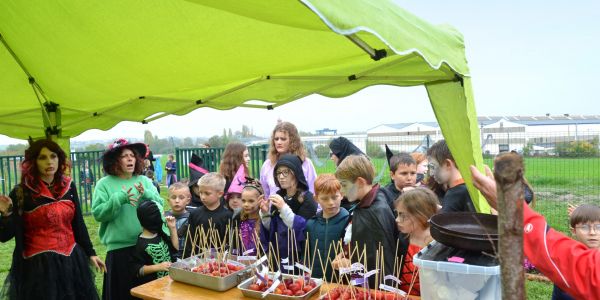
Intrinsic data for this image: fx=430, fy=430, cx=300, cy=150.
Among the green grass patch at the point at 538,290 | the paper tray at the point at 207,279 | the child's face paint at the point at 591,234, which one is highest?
the child's face paint at the point at 591,234

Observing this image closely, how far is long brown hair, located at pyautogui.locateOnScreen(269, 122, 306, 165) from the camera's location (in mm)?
4078

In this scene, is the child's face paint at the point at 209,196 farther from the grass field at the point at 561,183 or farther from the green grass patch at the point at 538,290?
the grass field at the point at 561,183

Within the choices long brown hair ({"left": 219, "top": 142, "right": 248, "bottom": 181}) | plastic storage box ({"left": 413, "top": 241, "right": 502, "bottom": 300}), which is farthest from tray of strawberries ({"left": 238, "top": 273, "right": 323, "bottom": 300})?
long brown hair ({"left": 219, "top": 142, "right": 248, "bottom": 181})

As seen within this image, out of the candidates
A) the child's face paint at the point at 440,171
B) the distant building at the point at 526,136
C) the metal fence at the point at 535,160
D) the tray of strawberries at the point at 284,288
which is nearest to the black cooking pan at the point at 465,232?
the tray of strawberries at the point at 284,288

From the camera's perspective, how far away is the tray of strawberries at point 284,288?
6.88 feet

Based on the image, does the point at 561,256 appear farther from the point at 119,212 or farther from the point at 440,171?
the point at 119,212

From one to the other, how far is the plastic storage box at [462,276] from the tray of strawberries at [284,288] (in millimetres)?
680

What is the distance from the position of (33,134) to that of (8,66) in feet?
4.19

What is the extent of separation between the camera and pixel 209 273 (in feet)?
7.99

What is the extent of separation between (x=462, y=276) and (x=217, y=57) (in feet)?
6.49

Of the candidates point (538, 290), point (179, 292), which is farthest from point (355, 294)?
point (538, 290)

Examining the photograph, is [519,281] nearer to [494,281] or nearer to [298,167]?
[494,281]

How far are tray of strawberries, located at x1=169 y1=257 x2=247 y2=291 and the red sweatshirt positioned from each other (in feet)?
5.06

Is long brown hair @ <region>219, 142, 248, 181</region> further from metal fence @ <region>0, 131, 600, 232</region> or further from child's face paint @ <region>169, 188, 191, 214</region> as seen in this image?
metal fence @ <region>0, 131, 600, 232</region>
